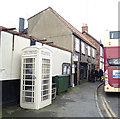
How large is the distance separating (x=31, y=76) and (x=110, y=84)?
5.96 metres

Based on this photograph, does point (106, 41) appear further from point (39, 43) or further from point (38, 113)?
point (38, 113)

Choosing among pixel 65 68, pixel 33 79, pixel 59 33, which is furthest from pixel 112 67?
pixel 59 33

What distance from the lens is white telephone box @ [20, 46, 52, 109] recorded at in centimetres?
695

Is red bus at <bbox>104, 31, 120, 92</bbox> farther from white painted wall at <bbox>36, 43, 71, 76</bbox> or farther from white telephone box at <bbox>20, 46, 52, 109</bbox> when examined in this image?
white telephone box at <bbox>20, 46, 52, 109</bbox>


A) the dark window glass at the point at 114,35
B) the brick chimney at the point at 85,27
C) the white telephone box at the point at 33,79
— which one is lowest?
the white telephone box at the point at 33,79

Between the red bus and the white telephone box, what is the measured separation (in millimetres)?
5059

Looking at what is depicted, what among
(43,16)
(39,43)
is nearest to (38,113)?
(39,43)

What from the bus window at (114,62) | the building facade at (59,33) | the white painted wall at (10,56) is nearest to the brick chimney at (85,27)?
A: the building facade at (59,33)

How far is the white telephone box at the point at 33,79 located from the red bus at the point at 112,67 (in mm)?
5059

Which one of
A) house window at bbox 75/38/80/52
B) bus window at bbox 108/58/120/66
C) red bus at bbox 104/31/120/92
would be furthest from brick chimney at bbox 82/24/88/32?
bus window at bbox 108/58/120/66

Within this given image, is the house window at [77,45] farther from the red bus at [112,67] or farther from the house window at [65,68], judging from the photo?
the red bus at [112,67]

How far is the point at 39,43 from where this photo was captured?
9758 mm

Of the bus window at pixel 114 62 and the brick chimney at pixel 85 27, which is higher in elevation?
the brick chimney at pixel 85 27

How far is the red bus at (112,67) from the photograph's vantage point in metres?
10.5
